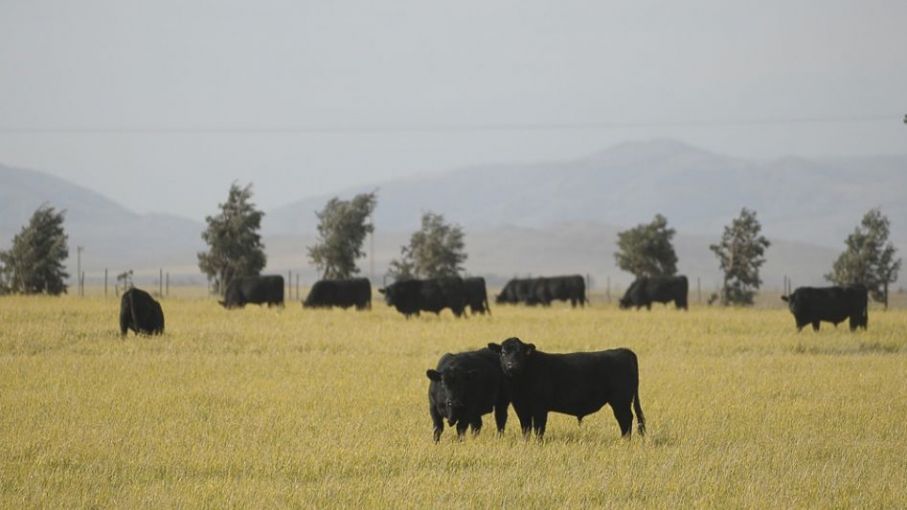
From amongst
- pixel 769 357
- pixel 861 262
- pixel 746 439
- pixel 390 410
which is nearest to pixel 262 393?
pixel 390 410

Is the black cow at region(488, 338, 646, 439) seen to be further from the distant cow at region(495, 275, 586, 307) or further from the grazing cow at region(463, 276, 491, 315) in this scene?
the distant cow at region(495, 275, 586, 307)

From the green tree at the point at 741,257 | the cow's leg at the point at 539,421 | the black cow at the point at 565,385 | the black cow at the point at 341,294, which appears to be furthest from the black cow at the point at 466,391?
the green tree at the point at 741,257

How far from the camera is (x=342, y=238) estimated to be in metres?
69.4

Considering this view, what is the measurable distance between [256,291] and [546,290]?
53.0 ft

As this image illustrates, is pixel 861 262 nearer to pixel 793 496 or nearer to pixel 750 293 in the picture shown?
pixel 750 293

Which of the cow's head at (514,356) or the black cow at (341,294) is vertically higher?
the black cow at (341,294)

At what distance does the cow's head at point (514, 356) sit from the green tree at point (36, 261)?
167 ft

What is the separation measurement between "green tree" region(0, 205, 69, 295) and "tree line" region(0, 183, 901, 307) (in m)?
0.05

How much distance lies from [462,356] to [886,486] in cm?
530

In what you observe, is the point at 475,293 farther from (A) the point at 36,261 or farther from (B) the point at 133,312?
(A) the point at 36,261

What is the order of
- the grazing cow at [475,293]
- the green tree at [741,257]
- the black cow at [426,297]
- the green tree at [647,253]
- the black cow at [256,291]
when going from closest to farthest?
the black cow at [426,297] < the grazing cow at [475,293] < the black cow at [256,291] < the green tree at [741,257] < the green tree at [647,253]

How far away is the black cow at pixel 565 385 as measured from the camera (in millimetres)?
15188

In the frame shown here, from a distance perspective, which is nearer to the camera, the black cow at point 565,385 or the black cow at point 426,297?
the black cow at point 565,385

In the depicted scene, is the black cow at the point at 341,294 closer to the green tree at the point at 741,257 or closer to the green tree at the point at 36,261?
the green tree at the point at 36,261
